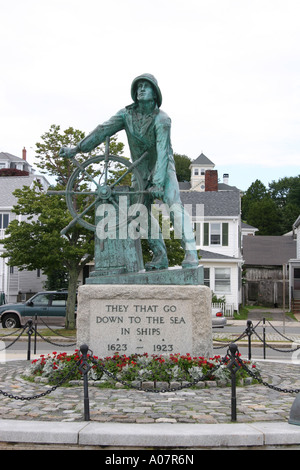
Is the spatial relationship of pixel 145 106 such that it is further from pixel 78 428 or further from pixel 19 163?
pixel 19 163

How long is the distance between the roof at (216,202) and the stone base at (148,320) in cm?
2715

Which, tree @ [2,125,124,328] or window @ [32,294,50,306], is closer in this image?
tree @ [2,125,124,328]

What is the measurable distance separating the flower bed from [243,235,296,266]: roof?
1510 inches

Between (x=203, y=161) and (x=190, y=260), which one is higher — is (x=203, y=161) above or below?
above

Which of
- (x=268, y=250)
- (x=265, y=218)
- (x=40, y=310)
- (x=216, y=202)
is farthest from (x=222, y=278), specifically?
(x=265, y=218)

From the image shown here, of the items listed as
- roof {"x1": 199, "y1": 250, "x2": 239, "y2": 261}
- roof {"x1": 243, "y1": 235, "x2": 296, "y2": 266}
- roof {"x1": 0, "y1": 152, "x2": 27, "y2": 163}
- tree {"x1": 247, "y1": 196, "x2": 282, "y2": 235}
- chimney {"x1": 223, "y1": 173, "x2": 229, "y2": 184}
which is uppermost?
roof {"x1": 0, "y1": 152, "x2": 27, "y2": 163}

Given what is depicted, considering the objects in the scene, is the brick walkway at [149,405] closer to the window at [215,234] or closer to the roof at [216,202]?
the window at [215,234]

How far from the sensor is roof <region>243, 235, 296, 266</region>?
45.6 meters

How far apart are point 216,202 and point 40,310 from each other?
59.2 feet

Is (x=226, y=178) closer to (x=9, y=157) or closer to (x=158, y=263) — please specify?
(x=9, y=157)

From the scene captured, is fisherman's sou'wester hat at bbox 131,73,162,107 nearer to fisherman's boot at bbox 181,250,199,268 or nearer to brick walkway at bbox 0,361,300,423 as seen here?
fisherman's boot at bbox 181,250,199,268

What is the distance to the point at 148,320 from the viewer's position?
7707mm

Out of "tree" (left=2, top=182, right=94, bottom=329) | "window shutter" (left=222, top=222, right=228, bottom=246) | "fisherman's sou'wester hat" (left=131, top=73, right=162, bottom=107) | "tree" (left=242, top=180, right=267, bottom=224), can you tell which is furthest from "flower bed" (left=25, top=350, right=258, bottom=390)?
"tree" (left=242, top=180, right=267, bottom=224)


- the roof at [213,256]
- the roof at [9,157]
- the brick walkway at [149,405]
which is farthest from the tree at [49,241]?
the roof at [9,157]
